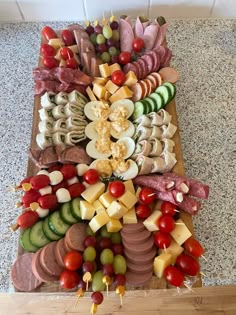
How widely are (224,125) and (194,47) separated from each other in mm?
420

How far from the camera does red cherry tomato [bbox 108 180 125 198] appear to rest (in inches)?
39.8

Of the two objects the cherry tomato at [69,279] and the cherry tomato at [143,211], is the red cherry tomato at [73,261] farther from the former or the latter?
the cherry tomato at [143,211]

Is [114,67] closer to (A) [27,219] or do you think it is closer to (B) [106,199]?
(B) [106,199]

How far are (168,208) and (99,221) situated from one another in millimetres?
216

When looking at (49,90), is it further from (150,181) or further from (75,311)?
(75,311)

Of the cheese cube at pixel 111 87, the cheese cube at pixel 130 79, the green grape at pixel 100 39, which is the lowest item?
the cheese cube at pixel 111 87

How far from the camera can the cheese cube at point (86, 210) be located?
3.33 ft

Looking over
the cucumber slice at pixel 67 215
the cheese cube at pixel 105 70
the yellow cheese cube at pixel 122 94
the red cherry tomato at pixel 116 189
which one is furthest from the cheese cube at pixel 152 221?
the cheese cube at pixel 105 70

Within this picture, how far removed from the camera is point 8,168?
124cm

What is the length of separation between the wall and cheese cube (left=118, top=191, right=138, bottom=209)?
897 mm

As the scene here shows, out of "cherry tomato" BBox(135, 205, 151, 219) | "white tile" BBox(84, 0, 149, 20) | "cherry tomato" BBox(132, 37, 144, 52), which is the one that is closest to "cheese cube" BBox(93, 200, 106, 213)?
"cherry tomato" BBox(135, 205, 151, 219)

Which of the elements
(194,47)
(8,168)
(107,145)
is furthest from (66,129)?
(194,47)

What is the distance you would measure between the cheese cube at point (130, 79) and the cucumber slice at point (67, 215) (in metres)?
0.50

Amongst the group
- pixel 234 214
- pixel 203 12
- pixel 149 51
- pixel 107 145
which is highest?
pixel 203 12
